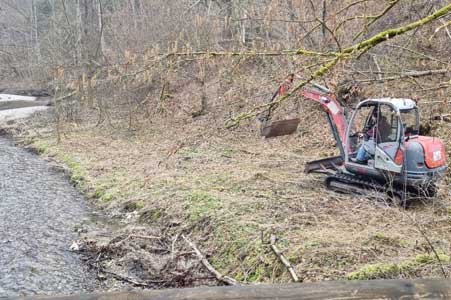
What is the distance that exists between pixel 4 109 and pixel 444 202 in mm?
24255

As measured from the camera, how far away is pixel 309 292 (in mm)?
2049

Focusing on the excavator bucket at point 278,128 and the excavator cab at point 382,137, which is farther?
the excavator bucket at point 278,128

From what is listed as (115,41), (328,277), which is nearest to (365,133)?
(328,277)

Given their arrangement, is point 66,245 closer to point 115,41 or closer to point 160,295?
point 160,295

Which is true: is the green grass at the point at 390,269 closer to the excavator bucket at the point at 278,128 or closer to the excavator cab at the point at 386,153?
the excavator cab at the point at 386,153

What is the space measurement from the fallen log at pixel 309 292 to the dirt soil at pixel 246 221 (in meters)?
2.53

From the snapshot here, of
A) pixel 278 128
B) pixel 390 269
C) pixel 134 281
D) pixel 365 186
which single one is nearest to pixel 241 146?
pixel 278 128

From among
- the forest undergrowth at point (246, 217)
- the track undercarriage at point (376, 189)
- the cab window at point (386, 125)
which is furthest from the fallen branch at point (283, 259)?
the cab window at point (386, 125)

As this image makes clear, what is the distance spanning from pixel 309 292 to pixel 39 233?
710 cm

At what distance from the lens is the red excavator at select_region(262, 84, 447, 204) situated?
7.70 metres

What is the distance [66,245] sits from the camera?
7.81 meters

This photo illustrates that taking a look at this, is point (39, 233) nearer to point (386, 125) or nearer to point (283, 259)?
point (283, 259)

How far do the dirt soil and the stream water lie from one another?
382 mm

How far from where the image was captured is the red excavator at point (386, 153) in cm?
770
